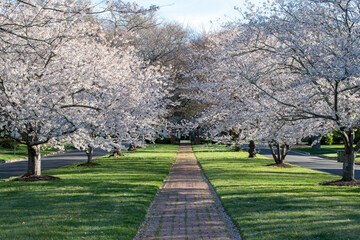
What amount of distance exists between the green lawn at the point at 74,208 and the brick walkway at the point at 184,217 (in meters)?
0.26

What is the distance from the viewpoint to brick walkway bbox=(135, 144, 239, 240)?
22.1 feet

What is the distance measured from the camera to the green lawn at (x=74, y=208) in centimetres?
682

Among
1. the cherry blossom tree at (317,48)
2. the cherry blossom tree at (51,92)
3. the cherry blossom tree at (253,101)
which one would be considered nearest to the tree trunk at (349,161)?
the cherry blossom tree at (317,48)

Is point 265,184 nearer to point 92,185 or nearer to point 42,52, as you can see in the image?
point 92,185

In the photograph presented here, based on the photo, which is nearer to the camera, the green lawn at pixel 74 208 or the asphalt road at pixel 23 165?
the green lawn at pixel 74 208

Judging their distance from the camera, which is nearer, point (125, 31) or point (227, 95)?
point (227, 95)

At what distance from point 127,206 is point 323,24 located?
25.8ft

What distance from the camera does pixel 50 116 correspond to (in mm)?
13180

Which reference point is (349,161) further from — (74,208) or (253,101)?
(74,208)

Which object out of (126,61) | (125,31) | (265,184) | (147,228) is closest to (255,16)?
(265,184)

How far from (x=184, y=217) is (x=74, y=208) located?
2701mm

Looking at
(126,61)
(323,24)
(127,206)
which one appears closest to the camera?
(127,206)

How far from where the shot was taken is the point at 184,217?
26.8 feet

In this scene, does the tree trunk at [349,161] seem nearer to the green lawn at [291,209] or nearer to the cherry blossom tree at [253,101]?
the cherry blossom tree at [253,101]
